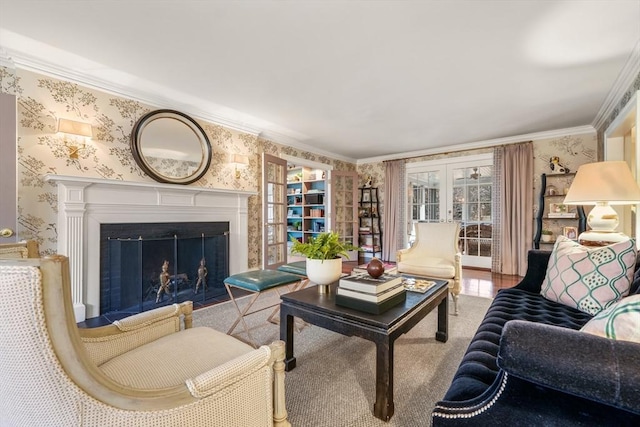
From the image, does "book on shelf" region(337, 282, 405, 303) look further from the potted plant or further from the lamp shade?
the lamp shade

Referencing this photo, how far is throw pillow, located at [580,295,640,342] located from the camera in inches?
28.9

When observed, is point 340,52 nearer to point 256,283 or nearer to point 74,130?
point 256,283

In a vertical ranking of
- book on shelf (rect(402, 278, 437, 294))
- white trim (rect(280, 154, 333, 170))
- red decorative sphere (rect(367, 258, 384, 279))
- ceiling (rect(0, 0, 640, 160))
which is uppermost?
ceiling (rect(0, 0, 640, 160))

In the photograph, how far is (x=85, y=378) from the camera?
662mm

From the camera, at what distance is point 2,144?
7.00 feet

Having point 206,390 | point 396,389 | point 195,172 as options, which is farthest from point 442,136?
point 206,390

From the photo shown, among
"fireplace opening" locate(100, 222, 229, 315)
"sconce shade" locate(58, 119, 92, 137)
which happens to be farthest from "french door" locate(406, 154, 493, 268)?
"sconce shade" locate(58, 119, 92, 137)

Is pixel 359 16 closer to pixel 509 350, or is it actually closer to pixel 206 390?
pixel 509 350

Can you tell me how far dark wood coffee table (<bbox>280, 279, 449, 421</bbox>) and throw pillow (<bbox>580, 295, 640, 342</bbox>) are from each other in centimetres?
76

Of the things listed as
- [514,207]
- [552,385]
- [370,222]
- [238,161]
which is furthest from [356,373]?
[370,222]

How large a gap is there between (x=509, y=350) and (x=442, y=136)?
4.64 metres

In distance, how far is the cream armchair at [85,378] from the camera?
23.8 inches

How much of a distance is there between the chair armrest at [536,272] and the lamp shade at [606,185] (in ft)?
2.32

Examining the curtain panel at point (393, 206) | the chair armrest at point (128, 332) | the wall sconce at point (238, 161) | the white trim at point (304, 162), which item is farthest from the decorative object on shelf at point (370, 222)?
the chair armrest at point (128, 332)
